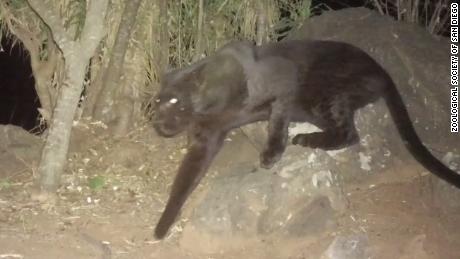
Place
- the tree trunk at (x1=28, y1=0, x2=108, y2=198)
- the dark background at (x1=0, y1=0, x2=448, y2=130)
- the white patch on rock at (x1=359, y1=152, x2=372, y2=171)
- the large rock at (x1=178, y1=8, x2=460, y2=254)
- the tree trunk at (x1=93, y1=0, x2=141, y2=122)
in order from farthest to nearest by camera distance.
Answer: the dark background at (x1=0, y1=0, x2=448, y2=130) < the tree trunk at (x1=93, y1=0, x2=141, y2=122) < the white patch on rock at (x1=359, y1=152, x2=372, y2=171) < the tree trunk at (x1=28, y1=0, x2=108, y2=198) < the large rock at (x1=178, y1=8, x2=460, y2=254)

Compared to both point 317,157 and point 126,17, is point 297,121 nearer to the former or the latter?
point 317,157

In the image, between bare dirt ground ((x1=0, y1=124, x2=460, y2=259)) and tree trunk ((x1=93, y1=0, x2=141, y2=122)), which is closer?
bare dirt ground ((x1=0, y1=124, x2=460, y2=259))

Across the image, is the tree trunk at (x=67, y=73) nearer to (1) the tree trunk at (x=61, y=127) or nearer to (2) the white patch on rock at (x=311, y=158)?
(1) the tree trunk at (x=61, y=127)

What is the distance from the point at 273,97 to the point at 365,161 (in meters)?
0.81

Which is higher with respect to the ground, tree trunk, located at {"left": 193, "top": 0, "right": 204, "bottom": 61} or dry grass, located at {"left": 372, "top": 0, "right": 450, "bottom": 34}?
tree trunk, located at {"left": 193, "top": 0, "right": 204, "bottom": 61}

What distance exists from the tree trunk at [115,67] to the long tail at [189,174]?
119 cm

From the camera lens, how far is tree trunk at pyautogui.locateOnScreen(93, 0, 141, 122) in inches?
206

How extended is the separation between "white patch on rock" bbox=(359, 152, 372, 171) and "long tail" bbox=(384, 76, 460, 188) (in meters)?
0.30

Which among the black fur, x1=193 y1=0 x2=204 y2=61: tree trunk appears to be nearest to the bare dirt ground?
the black fur

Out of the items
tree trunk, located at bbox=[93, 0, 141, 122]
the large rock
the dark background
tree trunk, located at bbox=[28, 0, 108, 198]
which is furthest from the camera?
the dark background

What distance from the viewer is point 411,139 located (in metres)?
4.52

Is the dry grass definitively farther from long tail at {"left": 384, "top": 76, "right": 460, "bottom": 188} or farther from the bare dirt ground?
the bare dirt ground

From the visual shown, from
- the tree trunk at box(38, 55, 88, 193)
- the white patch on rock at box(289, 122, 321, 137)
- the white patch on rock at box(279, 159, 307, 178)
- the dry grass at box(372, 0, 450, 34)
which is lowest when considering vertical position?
the dry grass at box(372, 0, 450, 34)

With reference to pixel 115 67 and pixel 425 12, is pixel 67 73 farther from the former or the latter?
pixel 425 12
